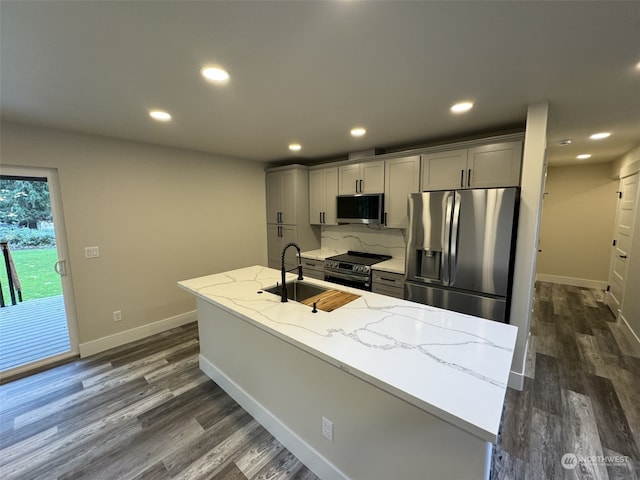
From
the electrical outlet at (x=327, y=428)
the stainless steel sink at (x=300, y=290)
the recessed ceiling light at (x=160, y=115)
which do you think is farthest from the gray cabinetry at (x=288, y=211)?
the electrical outlet at (x=327, y=428)

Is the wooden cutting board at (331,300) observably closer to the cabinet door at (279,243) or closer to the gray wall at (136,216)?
the cabinet door at (279,243)

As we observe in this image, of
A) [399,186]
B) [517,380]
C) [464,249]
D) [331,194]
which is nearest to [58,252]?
[331,194]

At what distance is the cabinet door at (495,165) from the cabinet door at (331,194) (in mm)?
1835

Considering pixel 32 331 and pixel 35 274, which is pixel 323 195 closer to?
pixel 35 274

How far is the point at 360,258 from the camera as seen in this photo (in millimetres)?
3908

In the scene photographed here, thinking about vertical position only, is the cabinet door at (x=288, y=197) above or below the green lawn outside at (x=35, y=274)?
above

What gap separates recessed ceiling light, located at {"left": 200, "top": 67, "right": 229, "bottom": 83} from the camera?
1554 mm

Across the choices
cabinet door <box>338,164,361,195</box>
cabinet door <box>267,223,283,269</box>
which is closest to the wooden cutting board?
cabinet door <box>338,164,361,195</box>

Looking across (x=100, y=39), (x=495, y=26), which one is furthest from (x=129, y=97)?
(x=495, y=26)

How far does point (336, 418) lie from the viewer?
58.2 inches

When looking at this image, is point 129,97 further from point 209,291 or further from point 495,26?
point 495,26

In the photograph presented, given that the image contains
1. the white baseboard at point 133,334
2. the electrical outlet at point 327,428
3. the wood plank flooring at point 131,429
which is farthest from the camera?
the white baseboard at point 133,334

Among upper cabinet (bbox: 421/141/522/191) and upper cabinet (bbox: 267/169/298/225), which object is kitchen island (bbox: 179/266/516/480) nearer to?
upper cabinet (bbox: 421/141/522/191)

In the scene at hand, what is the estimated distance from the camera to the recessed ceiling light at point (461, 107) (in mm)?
2092
